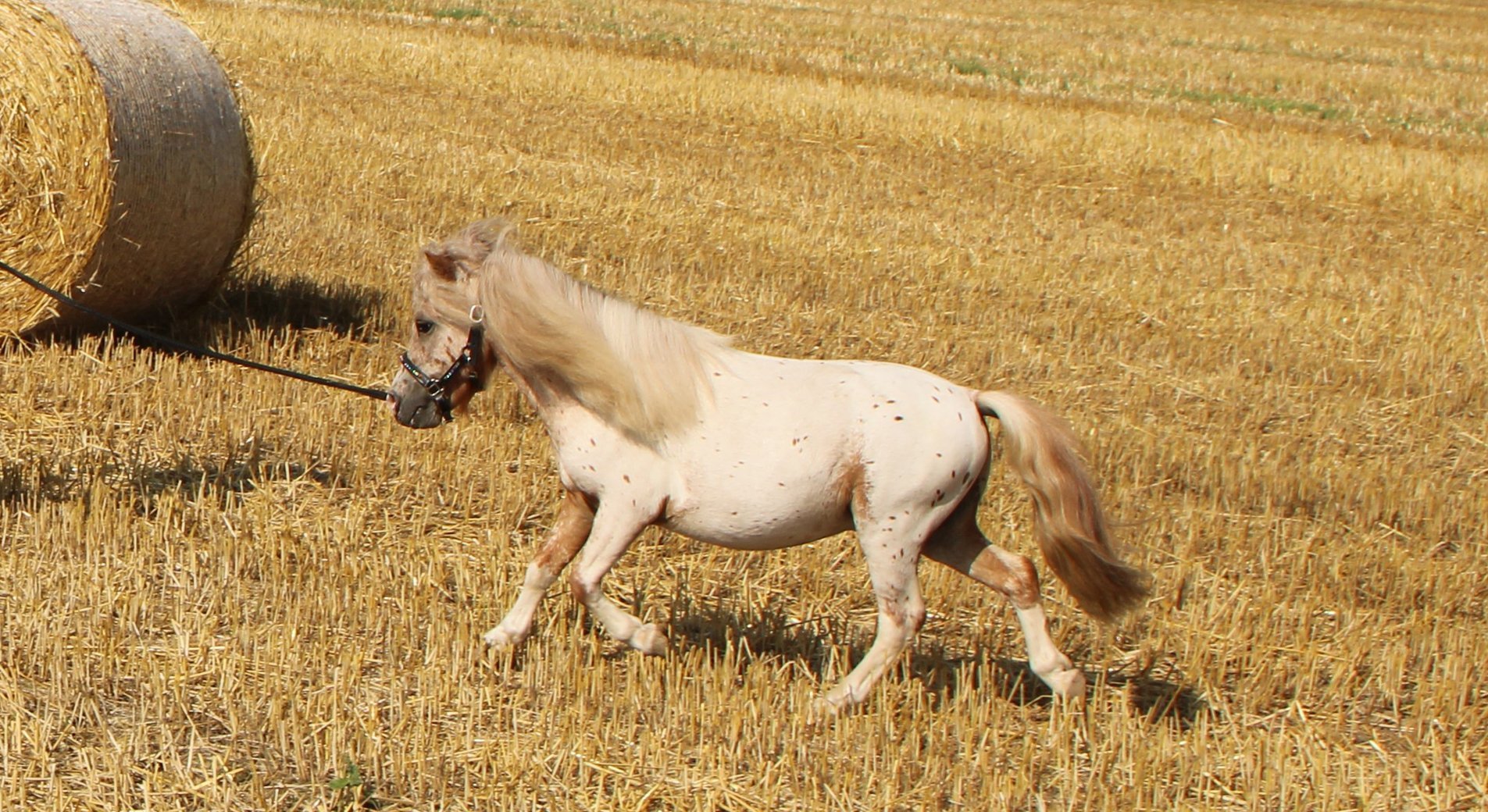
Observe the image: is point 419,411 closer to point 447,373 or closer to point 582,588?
point 447,373

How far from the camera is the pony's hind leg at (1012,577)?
4301mm

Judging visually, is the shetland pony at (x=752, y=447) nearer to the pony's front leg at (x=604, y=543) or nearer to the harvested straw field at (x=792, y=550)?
the pony's front leg at (x=604, y=543)

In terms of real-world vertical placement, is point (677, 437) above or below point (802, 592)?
above

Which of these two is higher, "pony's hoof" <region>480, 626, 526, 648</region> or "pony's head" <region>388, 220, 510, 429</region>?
"pony's head" <region>388, 220, 510, 429</region>

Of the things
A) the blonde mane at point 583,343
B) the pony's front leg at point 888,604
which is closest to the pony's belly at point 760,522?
the pony's front leg at point 888,604

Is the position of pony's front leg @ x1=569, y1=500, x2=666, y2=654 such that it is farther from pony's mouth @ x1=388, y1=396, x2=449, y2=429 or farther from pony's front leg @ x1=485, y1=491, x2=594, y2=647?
pony's mouth @ x1=388, y1=396, x2=449, y2=429

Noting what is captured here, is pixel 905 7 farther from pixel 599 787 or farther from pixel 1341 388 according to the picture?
pixel 599 787

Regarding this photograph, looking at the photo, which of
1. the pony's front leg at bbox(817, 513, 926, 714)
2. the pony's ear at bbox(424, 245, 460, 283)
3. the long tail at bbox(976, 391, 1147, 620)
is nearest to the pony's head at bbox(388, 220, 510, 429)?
the pony's ear at bbox(424, 245, 460, 283)

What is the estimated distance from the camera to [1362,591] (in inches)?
225

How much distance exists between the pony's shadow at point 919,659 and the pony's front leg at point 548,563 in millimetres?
493

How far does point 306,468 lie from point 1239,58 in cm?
2278

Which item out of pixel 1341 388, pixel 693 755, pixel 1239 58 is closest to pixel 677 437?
pixel 693 755

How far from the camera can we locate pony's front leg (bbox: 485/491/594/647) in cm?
441

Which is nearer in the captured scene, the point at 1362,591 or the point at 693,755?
the point at 693,755
